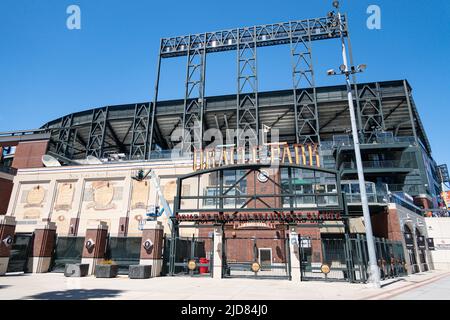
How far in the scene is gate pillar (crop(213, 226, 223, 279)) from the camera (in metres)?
17.8

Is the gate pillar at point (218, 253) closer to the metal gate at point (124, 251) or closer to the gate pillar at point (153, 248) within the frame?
the gate pillar at point (153, 248)

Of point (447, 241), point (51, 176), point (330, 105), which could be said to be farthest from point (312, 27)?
point (51, 176)

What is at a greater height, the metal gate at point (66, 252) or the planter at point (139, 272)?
the metal gate at point (66, 252)

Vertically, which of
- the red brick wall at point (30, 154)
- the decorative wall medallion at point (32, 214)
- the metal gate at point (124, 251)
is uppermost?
the red brick wall at point (30, 154)

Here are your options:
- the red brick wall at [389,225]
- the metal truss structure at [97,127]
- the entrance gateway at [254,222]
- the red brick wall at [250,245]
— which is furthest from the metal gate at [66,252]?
the metal truss structure at [97,127]

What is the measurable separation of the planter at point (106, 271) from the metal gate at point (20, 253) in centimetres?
656

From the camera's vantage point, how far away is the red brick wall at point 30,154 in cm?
4197

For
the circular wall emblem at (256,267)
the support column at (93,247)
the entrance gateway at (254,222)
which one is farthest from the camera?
the support column at (93,247)

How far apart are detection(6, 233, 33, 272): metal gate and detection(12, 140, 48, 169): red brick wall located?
24.1 metres

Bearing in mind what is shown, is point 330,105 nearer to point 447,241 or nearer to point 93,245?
point 447,241

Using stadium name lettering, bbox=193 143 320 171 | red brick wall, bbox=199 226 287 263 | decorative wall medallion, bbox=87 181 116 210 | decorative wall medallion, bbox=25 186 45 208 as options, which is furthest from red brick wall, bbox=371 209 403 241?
decorative wall medallion, bbox=25 186 45 208

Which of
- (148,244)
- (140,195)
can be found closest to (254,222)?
(148,244)
